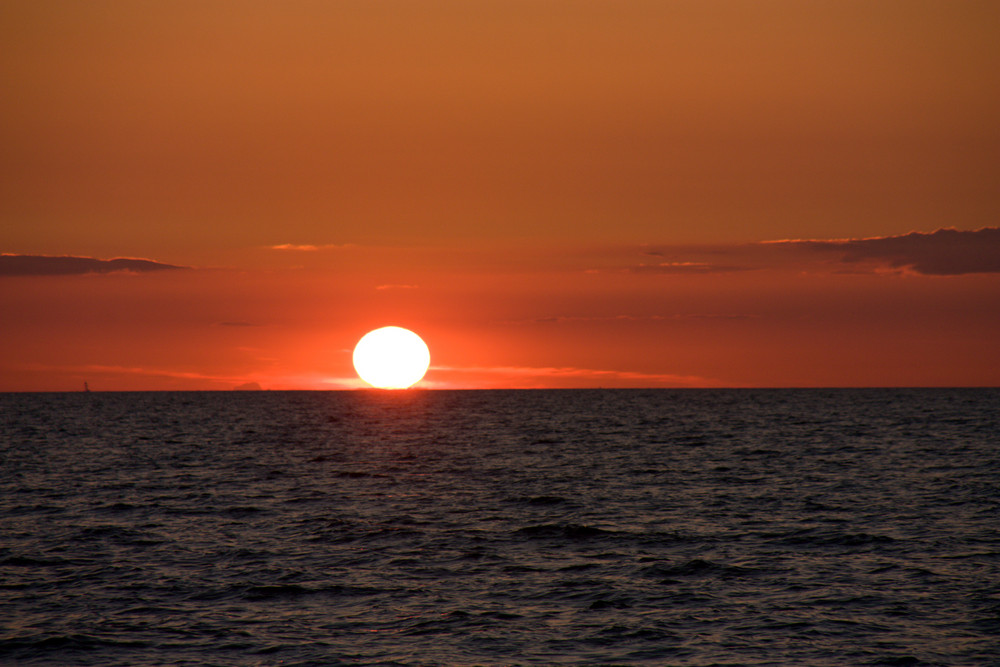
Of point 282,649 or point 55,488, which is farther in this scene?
point 55,488

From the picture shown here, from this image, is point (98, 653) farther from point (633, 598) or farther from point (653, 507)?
point (653, 507)

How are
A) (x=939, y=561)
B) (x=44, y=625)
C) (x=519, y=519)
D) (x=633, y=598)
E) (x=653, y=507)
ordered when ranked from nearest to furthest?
(x=44, y=625) → (x=633, y=598) → (x=939, y=561) → (x=519, y=519) → (x=653, y=507)

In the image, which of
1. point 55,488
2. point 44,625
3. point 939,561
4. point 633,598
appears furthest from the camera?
point 55,488

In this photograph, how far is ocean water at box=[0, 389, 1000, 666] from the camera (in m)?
19.0

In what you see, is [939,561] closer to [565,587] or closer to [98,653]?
[565,587]

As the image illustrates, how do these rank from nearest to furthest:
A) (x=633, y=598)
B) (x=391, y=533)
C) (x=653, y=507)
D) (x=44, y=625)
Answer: (x=44, y=625) → (x=633, y=598) → (x=391, y=533) → (x=653, y=507)

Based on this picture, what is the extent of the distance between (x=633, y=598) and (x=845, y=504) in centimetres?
1746

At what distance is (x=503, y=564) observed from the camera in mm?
26109

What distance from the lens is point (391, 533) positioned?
101 ft

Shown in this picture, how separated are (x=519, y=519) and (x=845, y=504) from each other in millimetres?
13060

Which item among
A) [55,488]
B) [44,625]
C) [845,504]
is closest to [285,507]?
[55,488]

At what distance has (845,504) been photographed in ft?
120

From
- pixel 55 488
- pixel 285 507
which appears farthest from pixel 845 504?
pixel 55 488

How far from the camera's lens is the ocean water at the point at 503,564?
1897 centimetres
